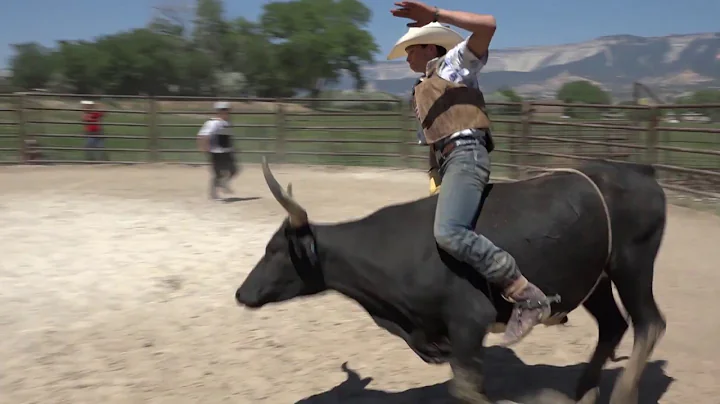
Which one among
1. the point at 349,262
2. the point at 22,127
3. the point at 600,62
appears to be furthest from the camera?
the point at 600,62

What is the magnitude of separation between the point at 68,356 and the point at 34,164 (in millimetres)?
12776

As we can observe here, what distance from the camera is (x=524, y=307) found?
3.19 m

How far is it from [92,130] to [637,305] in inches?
589

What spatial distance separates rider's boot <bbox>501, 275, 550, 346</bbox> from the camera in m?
3.15

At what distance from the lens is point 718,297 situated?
573cm

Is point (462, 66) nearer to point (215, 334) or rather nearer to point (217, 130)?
point (215, 334)

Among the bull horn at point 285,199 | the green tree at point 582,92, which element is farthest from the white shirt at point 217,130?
the green tree at point 582,92

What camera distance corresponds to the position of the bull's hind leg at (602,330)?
380cm

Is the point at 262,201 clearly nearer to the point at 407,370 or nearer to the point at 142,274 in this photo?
the point at 142,274

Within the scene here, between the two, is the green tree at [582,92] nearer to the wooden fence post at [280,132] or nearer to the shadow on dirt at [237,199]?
the wooden fence post at [280,132]

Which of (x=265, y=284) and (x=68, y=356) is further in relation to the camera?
(x=68, y=356)

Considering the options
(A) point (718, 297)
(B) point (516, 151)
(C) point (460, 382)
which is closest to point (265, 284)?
(C) point (460, 382)

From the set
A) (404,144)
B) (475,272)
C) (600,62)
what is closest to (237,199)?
(404,144)

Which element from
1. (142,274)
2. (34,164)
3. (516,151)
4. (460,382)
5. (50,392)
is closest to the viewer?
(460,382)
